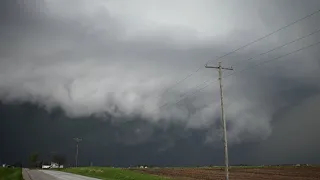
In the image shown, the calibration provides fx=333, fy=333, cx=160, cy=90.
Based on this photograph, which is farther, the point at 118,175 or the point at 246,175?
the point at 246,175

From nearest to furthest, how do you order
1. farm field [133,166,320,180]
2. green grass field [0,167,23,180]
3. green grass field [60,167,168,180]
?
green grass field [0,167,23,180], green grass field [60,167,168,180], farm field [133,166,320,180]

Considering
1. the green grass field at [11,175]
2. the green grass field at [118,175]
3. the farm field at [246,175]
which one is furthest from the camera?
the farm field at [246,175]

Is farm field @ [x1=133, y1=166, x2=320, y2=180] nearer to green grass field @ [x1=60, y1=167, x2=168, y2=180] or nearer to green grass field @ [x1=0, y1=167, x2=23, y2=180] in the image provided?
green grass field @ [x1=60, y1=167, x2=168, y2=180]

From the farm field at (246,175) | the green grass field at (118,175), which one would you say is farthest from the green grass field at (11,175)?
the farm field at (246,175)

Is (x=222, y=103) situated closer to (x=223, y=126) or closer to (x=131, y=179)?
(x=223, y=126)

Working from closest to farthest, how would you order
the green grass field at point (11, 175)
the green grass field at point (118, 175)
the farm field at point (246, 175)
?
the green grass field at point (11, 175)
the green grass field at point (118, 175)
the farm field at point (246, 175)

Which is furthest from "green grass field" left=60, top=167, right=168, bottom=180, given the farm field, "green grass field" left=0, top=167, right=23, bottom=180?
"green grass field" left=0, top=167, right=23, bottom=180

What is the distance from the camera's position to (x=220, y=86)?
133 ft

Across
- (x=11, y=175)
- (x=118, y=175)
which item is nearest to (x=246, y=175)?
(x=118, y=175)

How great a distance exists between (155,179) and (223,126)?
108 feet

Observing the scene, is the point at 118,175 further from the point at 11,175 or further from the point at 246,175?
the point at 246,175

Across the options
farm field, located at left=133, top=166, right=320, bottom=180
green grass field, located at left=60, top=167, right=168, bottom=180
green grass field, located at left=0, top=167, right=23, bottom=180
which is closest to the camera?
green grass field, located at left=0, top=167, right=23, bottom=180

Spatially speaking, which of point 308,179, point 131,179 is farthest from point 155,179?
point 308,179

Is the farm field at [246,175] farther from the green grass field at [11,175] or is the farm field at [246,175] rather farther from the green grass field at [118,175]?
the green grass field at [11,175]
